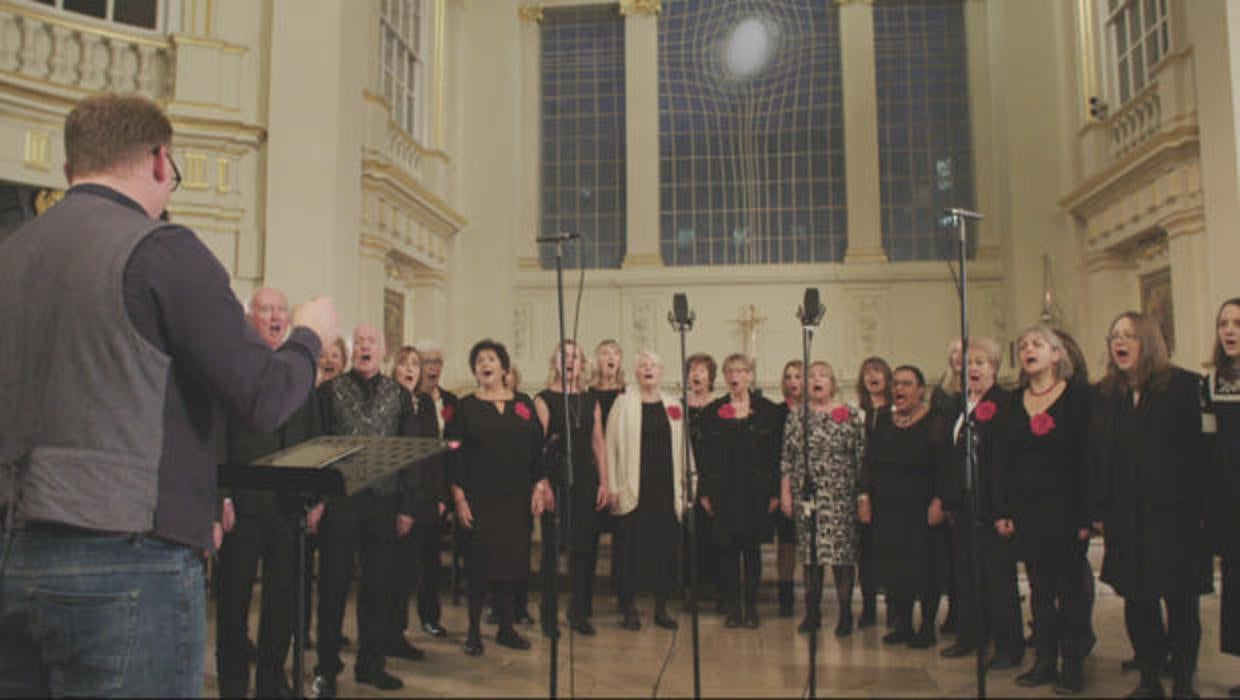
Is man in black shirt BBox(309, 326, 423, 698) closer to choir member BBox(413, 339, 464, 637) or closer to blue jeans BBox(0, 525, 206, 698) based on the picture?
choir member BBox(413, 339, 464, 637)

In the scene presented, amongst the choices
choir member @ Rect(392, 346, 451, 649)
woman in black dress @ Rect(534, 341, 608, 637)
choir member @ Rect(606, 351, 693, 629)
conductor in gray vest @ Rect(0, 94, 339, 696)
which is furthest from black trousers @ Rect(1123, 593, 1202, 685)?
conductor in gray vest @ Rect(0, 94, 339, 696)

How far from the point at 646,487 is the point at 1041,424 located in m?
2.11

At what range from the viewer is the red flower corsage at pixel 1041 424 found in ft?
12.0

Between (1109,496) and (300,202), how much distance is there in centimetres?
590

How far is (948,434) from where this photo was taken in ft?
14.4

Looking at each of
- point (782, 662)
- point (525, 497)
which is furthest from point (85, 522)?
point (782, 662)

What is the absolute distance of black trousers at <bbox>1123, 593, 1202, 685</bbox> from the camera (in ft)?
10.9

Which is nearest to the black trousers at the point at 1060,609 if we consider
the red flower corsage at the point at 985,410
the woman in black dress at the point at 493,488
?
the red flower corsage at the point at 985,410

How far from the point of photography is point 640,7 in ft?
36.8

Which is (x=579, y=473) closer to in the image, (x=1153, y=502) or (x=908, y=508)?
(x=908, y=508)

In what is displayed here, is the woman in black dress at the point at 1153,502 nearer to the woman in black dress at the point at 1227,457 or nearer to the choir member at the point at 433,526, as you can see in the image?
the woman in black dress at the point at 1227,457

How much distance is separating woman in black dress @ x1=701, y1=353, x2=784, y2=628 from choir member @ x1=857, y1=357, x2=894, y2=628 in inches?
22.2

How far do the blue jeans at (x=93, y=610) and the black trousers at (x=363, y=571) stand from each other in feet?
7.11

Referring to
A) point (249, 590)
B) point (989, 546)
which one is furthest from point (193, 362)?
point (989, 546)
